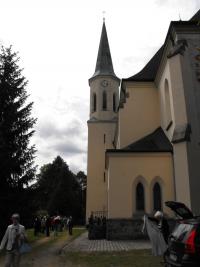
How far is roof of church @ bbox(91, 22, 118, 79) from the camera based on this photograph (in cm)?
4111

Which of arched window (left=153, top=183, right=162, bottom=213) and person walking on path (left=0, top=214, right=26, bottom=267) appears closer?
person walking on path (left=0, top=214, right=26, bottom=267)

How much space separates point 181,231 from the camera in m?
6.74

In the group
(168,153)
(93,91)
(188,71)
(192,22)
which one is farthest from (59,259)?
(93,91)

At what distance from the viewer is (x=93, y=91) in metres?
40.4

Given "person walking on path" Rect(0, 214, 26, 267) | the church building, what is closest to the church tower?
the church building

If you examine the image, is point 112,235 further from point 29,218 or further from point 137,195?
point 29,218

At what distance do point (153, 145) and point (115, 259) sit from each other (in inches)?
429

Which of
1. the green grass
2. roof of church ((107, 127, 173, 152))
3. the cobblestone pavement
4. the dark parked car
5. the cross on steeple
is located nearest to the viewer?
the dark parked car

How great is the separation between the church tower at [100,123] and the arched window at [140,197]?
1285cm

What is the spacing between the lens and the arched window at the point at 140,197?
1844cm

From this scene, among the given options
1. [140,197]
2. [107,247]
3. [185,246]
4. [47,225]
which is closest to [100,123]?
[47,225]

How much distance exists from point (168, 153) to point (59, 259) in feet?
33.7

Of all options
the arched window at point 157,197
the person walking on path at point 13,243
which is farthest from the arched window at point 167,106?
the person walking on path at point 13,243

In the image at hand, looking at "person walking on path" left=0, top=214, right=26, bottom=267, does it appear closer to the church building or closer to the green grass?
the green grass
